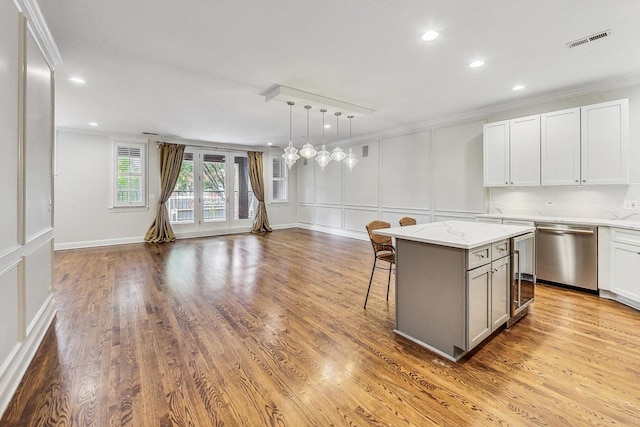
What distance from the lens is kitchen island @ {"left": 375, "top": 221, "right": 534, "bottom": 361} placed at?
216cm

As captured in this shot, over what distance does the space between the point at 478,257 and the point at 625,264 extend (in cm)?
242

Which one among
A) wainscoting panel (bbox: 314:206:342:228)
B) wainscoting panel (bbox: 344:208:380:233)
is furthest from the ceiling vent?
wainscoting panel (bbox: 314:206:342:228)

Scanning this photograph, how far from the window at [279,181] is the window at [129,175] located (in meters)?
3.77

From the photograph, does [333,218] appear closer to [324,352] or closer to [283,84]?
[283,84]

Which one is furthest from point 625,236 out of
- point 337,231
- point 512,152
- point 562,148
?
point 337,231

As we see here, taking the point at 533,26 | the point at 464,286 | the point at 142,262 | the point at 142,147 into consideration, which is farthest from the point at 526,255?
the point at 142,147

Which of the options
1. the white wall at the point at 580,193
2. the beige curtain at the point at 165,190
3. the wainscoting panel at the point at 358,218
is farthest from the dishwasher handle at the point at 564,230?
the beige curtain at the point at 165,190

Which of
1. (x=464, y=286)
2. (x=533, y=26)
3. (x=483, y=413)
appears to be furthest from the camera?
(x=533, y=26)

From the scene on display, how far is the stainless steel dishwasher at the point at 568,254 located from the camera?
3.56 metres

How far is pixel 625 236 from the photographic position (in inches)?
127

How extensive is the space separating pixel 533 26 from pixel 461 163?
3077 mm

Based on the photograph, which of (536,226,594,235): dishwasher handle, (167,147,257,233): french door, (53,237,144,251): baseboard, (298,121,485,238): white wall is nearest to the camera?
(536,226,594,235): dishwasher handle

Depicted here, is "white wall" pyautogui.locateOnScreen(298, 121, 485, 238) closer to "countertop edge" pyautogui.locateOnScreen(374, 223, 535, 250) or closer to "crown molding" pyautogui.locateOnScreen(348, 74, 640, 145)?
"crown molding" pyautogui.locateOnScreen(348, 74, 640, 145)

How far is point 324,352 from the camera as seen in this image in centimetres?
232
